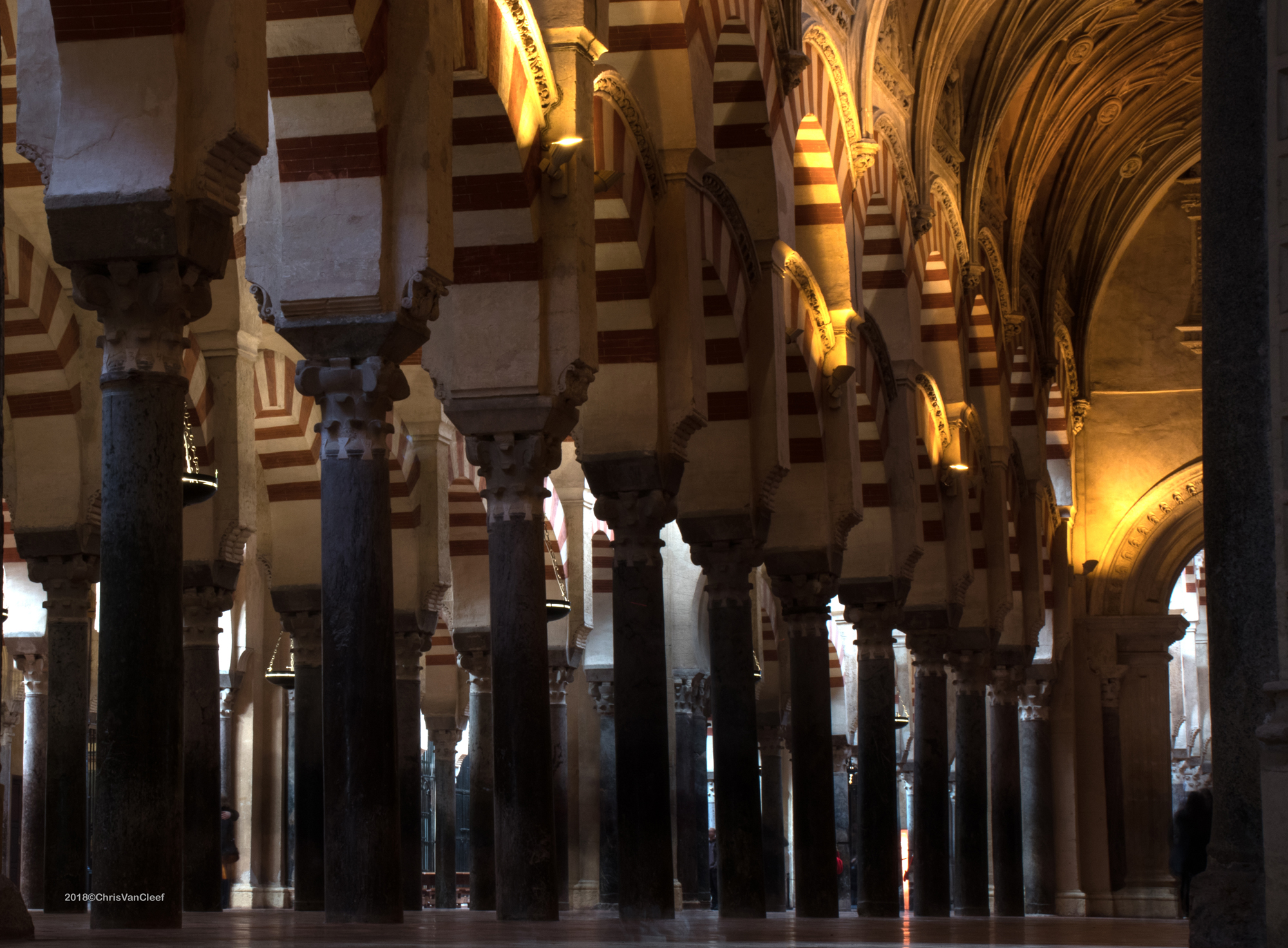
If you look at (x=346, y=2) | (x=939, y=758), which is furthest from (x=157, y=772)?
(x=939, y=758)

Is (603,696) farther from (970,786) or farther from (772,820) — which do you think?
(970,786)

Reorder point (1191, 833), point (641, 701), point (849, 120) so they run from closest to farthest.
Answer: point (641, 701), point (1191, 833), point (849, 120)

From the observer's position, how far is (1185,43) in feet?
69.8

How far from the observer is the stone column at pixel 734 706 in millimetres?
10688

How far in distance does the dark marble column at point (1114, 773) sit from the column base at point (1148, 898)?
5.0 inches

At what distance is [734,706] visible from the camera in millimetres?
10969

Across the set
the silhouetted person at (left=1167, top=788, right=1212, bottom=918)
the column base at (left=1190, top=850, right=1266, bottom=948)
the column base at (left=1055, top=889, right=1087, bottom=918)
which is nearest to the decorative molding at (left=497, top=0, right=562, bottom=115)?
the silhouetted person at (left=1167, top=788, right=1212, bottom=918)

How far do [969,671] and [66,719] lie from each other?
9977mm

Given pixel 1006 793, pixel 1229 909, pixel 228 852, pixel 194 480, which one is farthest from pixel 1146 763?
pixel 1229 909

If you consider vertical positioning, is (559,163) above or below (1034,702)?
above

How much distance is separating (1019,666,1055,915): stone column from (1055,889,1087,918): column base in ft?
1.77

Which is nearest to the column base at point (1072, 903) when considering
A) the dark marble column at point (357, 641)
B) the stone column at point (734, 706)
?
the stone column at point (734, 706)

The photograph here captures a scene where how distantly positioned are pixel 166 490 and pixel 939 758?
1098 cm

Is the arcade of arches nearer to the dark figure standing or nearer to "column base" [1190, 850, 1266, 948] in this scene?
"column base" [1190, 850, 1266, 948]
